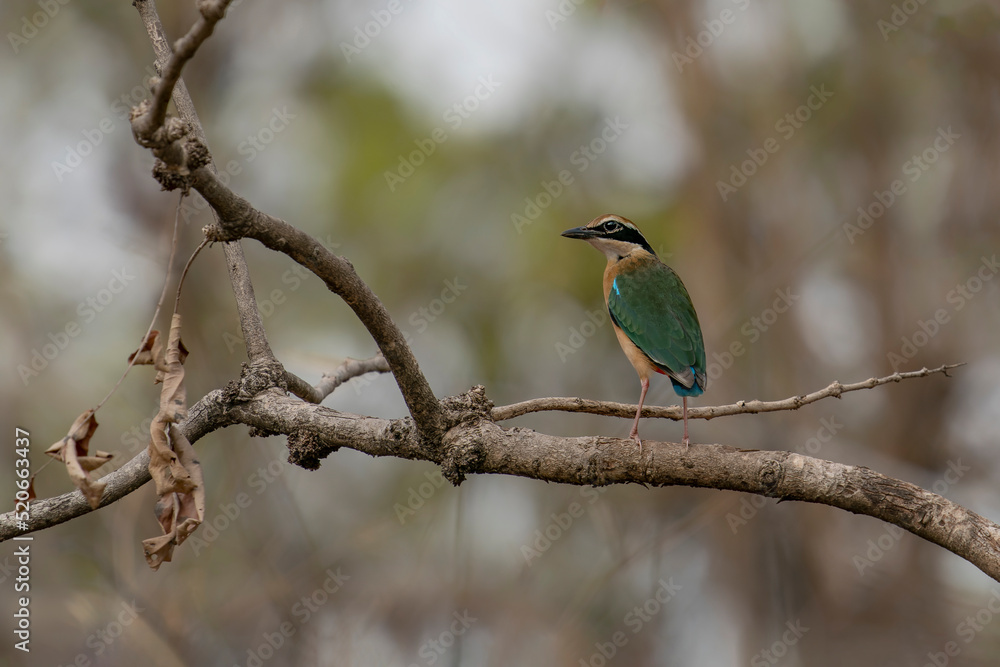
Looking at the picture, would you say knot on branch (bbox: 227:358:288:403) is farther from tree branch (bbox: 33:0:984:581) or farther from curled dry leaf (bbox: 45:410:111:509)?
curled dry leaf (bbox: 45:410:111:509)

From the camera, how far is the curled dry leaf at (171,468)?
2840 millimetres

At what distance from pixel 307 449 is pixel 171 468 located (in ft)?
2.16

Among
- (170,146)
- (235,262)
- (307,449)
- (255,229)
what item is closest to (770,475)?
(307,449)

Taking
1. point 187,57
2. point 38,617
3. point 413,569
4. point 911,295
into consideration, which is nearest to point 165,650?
point 38,617

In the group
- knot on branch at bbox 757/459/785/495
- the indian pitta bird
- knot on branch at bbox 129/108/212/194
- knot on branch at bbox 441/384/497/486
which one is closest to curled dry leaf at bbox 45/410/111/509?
knot on branch at bbox 129/108/212/194

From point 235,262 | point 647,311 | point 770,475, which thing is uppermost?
point 647,311

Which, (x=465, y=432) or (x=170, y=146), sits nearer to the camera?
(x=170, y=146)

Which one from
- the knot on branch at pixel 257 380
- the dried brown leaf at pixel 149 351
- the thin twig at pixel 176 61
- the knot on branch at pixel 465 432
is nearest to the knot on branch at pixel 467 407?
the knot on branch at pixel 465 432

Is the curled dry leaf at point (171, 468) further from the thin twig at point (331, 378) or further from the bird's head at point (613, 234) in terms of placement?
the bird's head at point (613, 234)

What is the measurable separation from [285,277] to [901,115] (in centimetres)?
864

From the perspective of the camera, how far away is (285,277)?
9789 mm

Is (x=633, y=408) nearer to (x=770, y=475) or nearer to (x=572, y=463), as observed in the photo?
(x=572, y=463)

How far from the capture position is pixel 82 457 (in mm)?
2785

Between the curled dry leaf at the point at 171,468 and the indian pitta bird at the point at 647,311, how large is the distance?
90.2 inches
